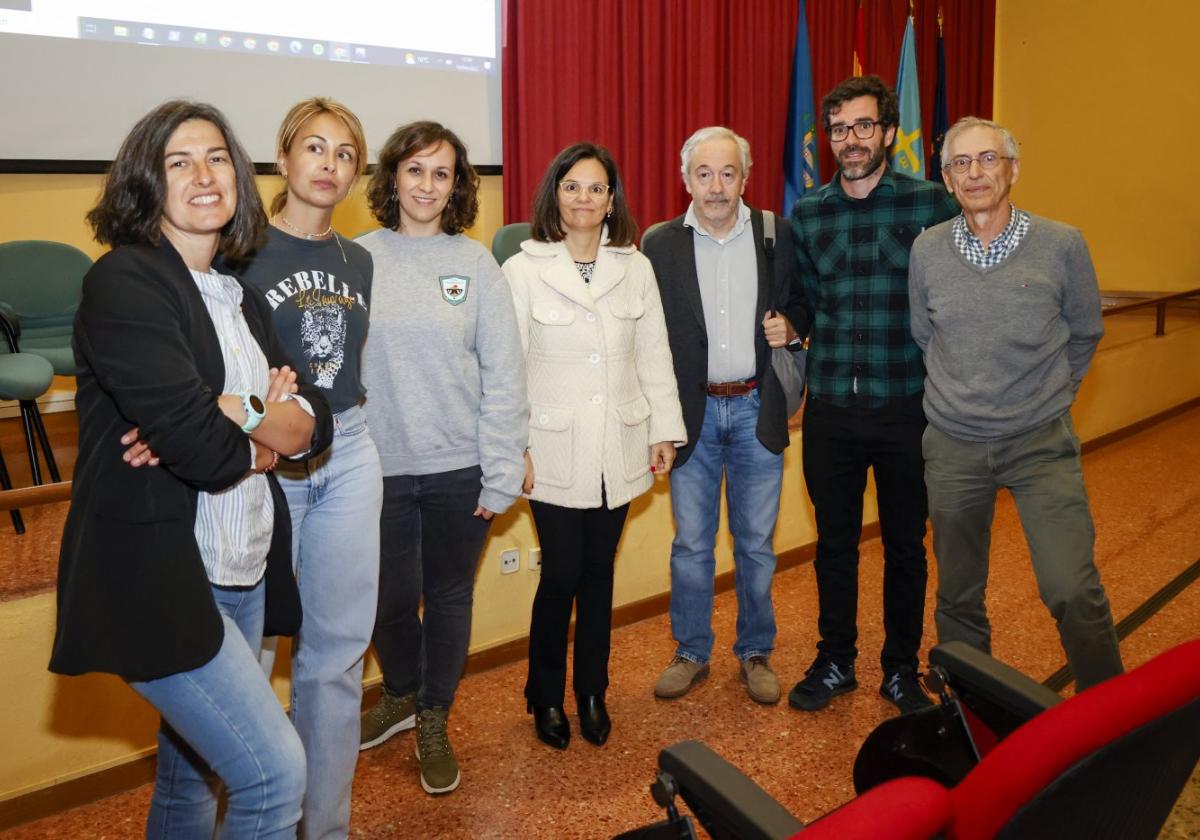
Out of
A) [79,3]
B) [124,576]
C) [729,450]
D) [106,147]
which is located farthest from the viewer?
[106,147]

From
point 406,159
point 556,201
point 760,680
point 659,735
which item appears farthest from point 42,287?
point 760,680

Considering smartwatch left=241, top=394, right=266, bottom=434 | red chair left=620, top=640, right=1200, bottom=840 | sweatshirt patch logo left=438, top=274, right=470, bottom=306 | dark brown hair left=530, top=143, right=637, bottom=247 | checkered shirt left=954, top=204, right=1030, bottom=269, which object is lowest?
red chair left=620, top=640, right=1200, bottom=840

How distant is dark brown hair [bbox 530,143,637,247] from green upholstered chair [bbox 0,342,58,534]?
1758mm

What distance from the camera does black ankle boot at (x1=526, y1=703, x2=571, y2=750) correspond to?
2.66 meters

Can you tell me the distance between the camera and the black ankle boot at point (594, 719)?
2676 mm

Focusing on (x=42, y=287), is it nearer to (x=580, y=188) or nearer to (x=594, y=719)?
(x=580, y=188)

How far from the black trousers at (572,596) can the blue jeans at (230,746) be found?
1.06 metres

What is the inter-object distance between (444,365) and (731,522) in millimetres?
1139

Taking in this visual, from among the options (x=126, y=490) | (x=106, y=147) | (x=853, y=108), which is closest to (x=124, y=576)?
(x=126, y=490)

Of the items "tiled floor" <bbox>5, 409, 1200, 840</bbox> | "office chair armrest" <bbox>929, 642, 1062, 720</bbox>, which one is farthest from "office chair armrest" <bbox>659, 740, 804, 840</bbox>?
"tiled floor" <bbox>5, 409, 1200, 840</bbox>

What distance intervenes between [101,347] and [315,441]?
42 centimetres

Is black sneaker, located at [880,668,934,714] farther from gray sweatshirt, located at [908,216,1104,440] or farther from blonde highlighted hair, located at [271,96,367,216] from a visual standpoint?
blonde highlighted hair, located at [271,96,367,216]

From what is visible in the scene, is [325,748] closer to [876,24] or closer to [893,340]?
[893,340]

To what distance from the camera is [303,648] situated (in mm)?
2014
